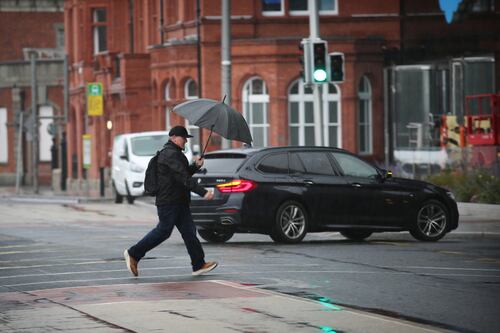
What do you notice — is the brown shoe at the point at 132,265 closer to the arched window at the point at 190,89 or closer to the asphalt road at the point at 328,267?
the asphalt road at the point at 328,267

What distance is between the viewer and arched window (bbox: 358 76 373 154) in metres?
46.7

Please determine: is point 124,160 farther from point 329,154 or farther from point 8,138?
point 8,138

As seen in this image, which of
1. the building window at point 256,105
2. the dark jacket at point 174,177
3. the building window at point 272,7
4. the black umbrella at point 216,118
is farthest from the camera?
the building window at point 272,7

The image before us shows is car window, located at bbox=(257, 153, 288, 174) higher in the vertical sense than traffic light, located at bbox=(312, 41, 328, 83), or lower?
lower

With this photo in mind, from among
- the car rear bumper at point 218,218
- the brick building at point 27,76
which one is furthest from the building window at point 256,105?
the brick building at point 27,76

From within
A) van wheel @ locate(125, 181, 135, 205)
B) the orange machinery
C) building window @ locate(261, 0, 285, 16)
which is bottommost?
van wheel @ locate(125, 181, 135, 205)

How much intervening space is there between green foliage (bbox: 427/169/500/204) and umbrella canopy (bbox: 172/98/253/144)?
12665mm

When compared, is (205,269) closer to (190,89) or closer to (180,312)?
(180,312)

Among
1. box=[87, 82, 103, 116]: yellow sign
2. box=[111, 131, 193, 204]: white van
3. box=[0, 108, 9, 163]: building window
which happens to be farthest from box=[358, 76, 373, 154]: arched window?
box=[0, 108, 9, 163]: building window

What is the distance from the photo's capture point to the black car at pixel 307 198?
21859 millimetres

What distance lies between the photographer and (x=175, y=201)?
16.8m

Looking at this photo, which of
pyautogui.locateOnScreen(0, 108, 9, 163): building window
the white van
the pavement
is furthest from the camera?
pyautogui.locateOnScreen(0, 108, 9, 163): building window

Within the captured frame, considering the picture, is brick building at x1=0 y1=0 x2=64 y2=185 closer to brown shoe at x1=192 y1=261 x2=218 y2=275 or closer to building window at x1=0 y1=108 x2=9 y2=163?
building window at x1=0 y1=108 x2=9 y2=163

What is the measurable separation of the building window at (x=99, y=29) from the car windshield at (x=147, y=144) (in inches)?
791
